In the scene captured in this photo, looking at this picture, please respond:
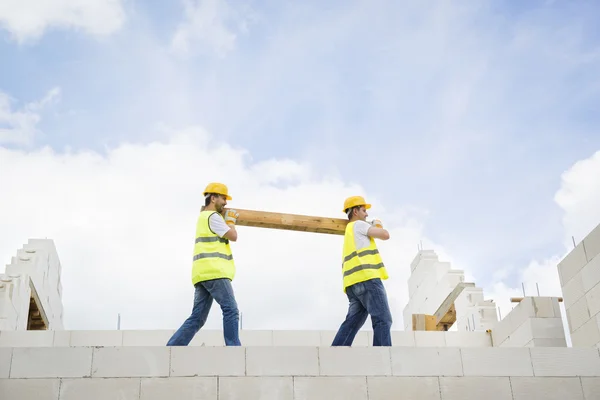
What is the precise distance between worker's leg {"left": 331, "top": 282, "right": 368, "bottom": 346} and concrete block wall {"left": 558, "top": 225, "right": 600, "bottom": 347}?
8.10 ft

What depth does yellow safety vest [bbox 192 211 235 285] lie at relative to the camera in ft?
28.1

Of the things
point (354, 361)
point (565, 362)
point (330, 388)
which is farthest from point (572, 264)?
point (330, 388)

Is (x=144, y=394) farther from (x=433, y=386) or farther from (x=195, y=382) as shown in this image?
(x=433, y=386)

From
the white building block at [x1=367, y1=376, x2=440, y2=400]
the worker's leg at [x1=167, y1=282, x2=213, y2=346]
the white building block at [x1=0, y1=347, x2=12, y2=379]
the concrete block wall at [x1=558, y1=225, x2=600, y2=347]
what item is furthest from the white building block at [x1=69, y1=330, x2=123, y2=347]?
the concrete block wall at [x1=558, y1=225, x2=600, y2=347]

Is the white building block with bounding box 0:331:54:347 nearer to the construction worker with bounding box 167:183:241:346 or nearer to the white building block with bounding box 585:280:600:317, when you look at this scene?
the construction worker with bounding box 167:183:241:346

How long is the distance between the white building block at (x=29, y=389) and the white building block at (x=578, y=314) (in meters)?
5.62

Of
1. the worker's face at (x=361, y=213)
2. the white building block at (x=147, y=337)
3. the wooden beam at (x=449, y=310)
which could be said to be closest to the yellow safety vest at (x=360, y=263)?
the worker's face at (x=361, y=213)

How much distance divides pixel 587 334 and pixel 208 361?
4.34m

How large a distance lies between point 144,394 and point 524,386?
11.3 feet

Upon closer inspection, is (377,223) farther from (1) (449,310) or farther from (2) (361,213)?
(1) (449,310)

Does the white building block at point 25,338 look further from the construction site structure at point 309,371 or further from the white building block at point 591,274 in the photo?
the white building block at point 591,274

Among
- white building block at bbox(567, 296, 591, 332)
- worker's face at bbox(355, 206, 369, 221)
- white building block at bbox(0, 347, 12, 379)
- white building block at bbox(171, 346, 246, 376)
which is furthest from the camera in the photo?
worker's face at bbox(355, 206, 369, 221)

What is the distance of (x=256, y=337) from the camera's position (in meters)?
11.8

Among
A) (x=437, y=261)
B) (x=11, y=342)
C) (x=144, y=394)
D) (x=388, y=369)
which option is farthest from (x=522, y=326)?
(x=437, y=261)
